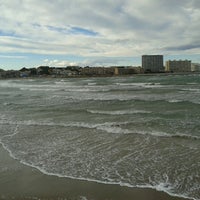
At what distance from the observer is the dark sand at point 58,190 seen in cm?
627

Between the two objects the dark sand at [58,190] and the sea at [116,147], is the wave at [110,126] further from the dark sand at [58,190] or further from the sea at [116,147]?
the dark sand at [58,190]

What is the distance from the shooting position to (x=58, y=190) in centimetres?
667

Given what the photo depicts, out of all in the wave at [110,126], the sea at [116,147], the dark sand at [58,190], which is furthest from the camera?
the wave at [110,126]

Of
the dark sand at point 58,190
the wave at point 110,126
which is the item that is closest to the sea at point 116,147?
the wave at point 110,126

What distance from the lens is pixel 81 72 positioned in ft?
578

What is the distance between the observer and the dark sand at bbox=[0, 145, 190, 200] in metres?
6.27

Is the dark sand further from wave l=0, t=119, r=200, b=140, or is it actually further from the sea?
wave l=0, t=119, r=200, b=140

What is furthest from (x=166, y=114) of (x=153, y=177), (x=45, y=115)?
(x=153, y=177)

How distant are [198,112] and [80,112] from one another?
658 centimetres

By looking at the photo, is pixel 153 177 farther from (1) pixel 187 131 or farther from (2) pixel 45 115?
(2) pixel 45 115

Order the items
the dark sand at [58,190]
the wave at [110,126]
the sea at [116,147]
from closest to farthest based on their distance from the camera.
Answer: the dark sand at [58,190]
the sea at [116,147]
the wave at [110,126]

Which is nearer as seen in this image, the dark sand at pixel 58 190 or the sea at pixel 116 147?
the dark sand at pixel 58 190

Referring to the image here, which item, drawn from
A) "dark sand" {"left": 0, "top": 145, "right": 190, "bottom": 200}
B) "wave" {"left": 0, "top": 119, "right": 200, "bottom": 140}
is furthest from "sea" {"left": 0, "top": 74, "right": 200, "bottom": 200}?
"dark sand" {"left": 0, "top": 145, "right": 190, "bottom": 200}

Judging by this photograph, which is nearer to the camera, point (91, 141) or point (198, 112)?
point (91, 141)
